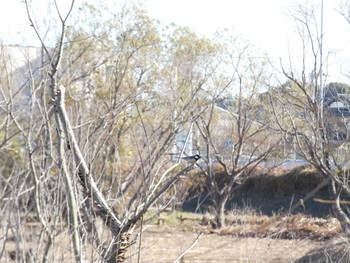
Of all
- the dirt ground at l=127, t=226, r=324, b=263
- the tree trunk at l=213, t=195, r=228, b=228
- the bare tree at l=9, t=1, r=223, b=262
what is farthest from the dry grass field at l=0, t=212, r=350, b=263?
the bare tree at l=9, t=1, r=223, b=262

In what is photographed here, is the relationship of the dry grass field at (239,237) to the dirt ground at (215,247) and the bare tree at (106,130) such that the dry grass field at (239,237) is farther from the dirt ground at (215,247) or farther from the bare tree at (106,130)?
the bare tree at (106,130)

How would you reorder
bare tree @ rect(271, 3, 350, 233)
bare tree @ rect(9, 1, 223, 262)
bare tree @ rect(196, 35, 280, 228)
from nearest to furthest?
bare tree @ rect(9, 1, 223, 262), bare tree @ rect(271, 3, 350, 233), bare tree @ rect(196, 35, 280, 228)

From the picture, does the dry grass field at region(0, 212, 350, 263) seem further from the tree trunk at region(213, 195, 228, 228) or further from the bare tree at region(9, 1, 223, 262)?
the bare tree at region(9, 1, 223, 262)

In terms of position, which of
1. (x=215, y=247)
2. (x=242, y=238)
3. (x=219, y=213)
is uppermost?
(x=242, y=238)

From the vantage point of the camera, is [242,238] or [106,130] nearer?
[106,130]

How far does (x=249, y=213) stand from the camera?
18406 millimetres

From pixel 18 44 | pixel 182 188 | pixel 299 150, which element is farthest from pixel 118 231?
pixel 182 188

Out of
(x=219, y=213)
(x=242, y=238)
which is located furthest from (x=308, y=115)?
(x=219, y=213)

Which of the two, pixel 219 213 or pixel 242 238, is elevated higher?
pixel 242 238

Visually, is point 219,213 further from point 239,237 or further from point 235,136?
point 239,237

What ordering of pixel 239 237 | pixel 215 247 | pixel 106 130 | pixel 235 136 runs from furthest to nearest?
pixel 235 136 → pixel 215 247 → pixel 239 237 → pixel 106 130

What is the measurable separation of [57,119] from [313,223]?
14.1m

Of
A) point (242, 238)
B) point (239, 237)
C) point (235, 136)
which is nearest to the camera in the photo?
point (242, 238)

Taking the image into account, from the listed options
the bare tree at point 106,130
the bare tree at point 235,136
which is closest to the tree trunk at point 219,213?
the bare tree at point 235,136
